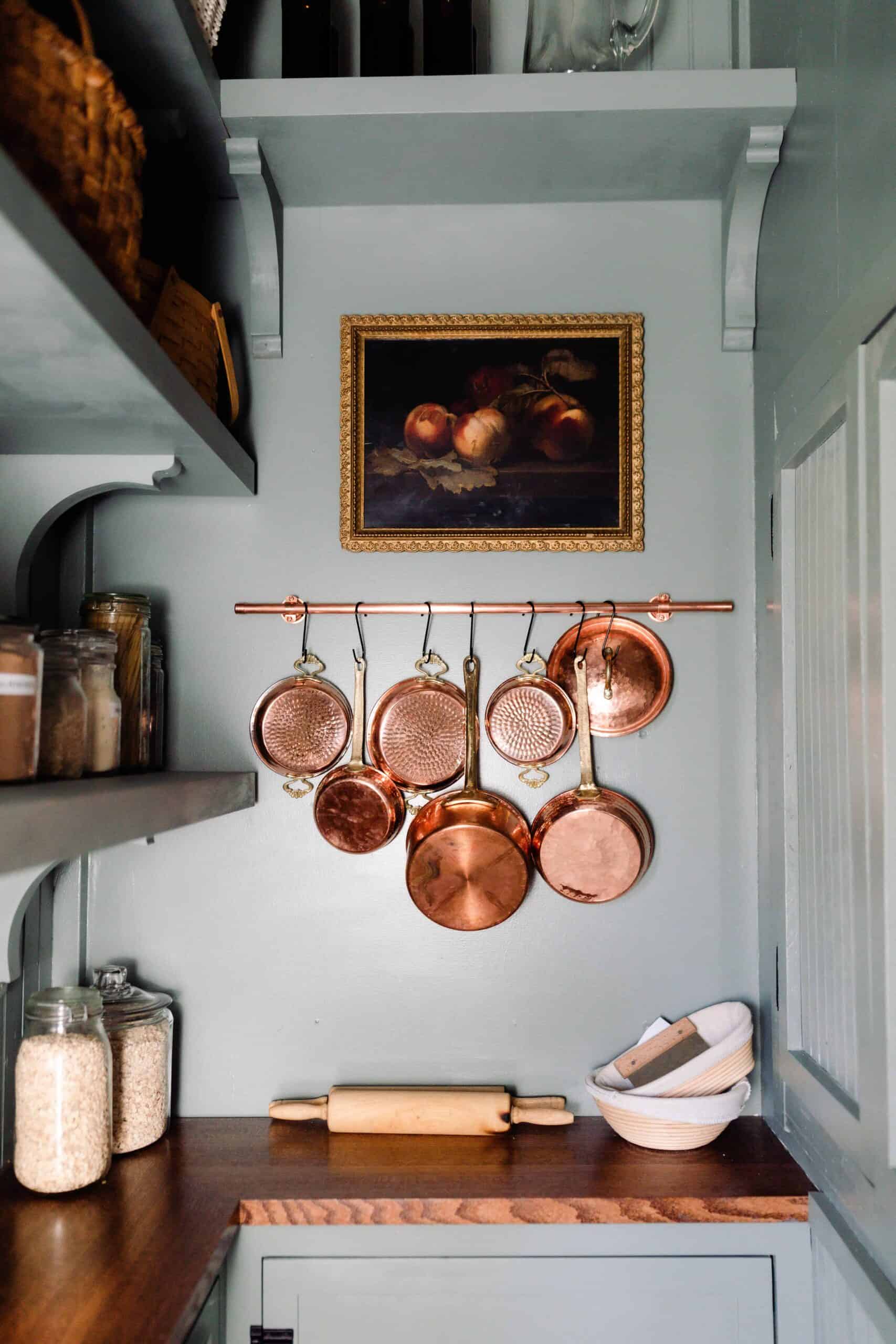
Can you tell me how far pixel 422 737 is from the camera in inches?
56.2

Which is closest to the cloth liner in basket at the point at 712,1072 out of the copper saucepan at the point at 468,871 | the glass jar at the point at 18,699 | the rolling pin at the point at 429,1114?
the rolling pin at the point at 429,1114

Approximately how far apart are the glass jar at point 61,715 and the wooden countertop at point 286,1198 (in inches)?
18.9

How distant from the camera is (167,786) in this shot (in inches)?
39.8

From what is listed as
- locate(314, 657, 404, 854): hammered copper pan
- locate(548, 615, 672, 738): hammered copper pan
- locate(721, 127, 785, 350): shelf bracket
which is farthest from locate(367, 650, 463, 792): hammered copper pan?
locate(721, 127, 785, 350): shelf bracket

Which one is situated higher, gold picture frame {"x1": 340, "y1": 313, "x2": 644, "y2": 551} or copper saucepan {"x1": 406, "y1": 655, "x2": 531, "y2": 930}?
gold picture frame {"x1": 340, "y1": 313, "x2": 644, "y2": 551}

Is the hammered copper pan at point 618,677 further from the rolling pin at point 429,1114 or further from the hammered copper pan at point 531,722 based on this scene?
the rolling pin at point 429,1114

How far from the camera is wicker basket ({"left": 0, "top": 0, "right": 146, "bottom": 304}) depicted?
0.78m

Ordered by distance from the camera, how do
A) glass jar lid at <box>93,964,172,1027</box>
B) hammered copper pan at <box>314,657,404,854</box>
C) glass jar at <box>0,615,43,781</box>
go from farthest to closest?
hammered copper pan at <box>314,657,404,854</box>
glass jar lid at <box>93,964,172,1027</box>
glass jar at <box>0,615,43,781</box>

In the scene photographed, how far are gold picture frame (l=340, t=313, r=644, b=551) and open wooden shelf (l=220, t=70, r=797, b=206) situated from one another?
0.59ft

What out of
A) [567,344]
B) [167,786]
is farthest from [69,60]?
[567,344]

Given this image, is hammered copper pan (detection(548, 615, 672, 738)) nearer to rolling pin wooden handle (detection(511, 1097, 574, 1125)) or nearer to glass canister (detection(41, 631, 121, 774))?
rolling pin wooden handle (detection(511, 1097, 574, 1125))

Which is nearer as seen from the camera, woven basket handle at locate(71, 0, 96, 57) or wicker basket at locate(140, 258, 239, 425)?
woven basket handle at locate(71, 0, 96, 57)

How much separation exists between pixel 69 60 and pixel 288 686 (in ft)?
2.63

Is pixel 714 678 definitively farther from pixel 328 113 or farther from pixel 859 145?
pixel 328 113
